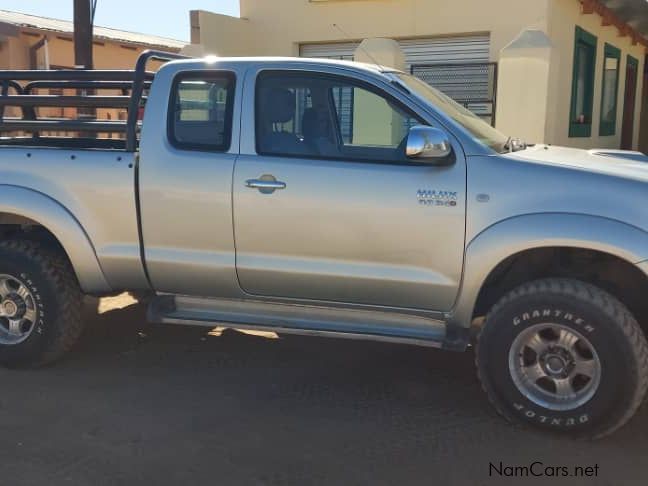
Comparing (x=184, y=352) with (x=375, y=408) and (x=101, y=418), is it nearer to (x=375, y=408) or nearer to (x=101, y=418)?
(x=101, y=418)

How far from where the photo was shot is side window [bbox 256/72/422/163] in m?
4.14

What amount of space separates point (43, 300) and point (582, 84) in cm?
1204

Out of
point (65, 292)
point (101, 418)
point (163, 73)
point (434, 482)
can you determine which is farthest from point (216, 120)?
point (434, 482)

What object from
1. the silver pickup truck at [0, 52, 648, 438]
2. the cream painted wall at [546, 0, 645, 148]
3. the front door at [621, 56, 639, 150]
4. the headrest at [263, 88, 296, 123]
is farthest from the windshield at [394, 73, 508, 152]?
the front door at [621, 56, 639, 150]

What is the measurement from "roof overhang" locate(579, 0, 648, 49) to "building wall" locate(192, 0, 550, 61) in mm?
1892

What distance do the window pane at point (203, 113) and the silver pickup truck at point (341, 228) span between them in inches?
0.5

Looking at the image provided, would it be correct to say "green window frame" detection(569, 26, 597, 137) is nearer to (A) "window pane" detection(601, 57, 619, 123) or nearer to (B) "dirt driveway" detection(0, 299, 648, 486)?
(A) "window pane" detection(601, 57, 619, 123)

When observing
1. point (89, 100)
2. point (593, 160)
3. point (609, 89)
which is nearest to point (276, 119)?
point (89, 100)

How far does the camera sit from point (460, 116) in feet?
14.2

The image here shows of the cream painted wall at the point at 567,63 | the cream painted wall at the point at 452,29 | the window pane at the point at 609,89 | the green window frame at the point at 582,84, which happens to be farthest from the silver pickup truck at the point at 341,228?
the window pane at the point at 609,89

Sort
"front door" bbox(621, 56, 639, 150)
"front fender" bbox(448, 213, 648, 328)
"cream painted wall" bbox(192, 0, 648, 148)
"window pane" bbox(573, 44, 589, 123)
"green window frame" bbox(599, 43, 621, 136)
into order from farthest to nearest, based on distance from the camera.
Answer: "front door" bbox(621, 56, 639, 150) < "green window frame" bbox(599, 43, 621, 136) < "window pane" bbox(573, 44, 589, 123) < "cream painted wall" bbox(192, 0, 648, 148) < "front fender" bbox(448, 213, 648, 328)

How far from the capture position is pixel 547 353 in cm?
374

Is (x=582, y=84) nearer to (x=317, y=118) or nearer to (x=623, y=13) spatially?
(x=623, y=13)

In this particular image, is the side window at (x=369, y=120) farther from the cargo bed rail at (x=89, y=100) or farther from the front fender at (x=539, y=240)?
the cargo bed rail at (x=89, y=100)
